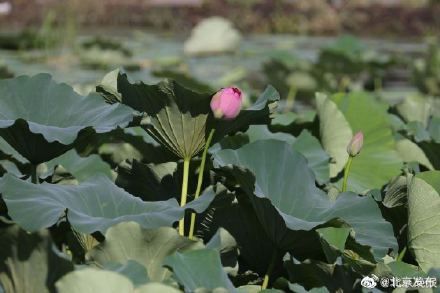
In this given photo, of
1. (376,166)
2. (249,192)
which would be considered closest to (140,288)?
(249,192)

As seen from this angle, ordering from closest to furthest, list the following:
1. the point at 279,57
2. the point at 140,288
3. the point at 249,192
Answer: the point at 140,288 < the point at 249,192 < the point at 279,57

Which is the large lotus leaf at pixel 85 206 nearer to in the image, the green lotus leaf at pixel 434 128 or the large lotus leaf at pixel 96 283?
the large lotus leaf at pixel 96 283

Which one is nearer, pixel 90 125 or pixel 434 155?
pixel 90 125

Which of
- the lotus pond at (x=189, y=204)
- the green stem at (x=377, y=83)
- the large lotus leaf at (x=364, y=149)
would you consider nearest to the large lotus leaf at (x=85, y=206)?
the lotus pond at (x=189, y=204)

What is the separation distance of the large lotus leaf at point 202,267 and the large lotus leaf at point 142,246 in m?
0.03

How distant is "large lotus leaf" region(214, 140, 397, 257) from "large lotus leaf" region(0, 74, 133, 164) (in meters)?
0.16

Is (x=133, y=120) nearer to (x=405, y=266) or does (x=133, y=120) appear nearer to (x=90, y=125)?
(x=90, y=125)

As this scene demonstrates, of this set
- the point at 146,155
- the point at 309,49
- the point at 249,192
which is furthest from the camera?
the point at 309,49

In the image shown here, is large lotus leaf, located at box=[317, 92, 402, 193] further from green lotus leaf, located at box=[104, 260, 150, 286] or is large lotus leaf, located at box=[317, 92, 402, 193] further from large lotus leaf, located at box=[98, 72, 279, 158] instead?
green lotus leaf, located at box=[104, 260, 150, 286]

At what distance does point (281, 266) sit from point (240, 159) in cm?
14

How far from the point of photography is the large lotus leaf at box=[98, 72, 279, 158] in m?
0.96

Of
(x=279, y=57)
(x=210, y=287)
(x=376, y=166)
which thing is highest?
(x=210, y=287)

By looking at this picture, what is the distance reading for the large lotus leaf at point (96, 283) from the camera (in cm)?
72

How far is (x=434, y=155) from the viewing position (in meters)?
1.36
